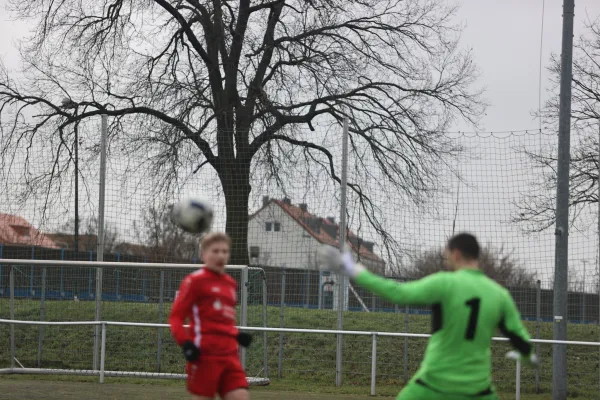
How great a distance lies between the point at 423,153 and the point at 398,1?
7.53 m

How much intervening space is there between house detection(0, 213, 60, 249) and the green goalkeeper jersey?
12271mm

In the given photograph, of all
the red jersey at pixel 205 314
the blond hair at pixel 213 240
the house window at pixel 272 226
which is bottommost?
the red jersey at pixel 205 314

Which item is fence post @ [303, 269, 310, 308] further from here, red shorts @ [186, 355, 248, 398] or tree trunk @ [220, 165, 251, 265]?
red shorts @ [186, 355, 248, 398]

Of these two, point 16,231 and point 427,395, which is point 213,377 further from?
point 16,231

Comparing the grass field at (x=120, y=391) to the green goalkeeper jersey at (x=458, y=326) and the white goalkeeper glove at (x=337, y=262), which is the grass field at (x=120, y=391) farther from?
the white goalkeeper glove at (x=337, y=262)

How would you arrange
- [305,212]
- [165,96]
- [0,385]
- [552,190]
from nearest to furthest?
[0,385], [552,190], [305,212], [165,96]

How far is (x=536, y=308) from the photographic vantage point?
1680cm

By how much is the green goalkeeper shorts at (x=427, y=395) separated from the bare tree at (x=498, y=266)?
9.41 metres

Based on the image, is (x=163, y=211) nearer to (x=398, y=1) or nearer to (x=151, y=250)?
(x=151, y=250)

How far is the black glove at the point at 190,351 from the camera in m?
6.45

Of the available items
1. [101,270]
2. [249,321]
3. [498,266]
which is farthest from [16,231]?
[498,266]

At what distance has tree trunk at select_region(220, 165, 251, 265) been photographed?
16.3 meters

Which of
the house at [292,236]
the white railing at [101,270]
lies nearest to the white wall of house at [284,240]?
the house at [292,236]

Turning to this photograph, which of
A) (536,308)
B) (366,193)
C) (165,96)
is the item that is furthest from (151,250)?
(536,308)
